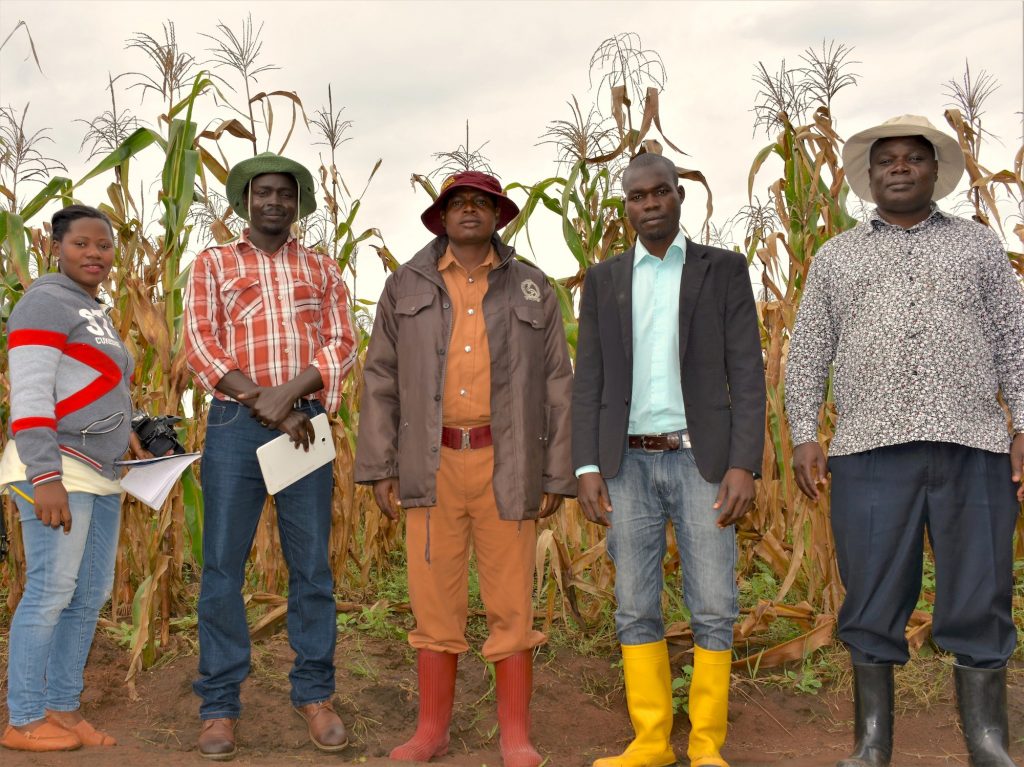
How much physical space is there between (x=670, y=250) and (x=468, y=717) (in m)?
2.15

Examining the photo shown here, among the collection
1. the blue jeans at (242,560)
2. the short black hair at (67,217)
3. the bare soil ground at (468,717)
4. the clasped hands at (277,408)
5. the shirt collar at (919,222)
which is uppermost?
the short black hair at (67,217)

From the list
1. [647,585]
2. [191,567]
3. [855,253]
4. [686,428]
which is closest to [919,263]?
[855,253]

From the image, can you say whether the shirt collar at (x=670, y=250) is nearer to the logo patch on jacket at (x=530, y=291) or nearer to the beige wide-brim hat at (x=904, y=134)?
the logo patch on jacket at (x=530, y=291)

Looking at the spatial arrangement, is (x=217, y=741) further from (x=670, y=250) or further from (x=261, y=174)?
A: (x=670, y=250)

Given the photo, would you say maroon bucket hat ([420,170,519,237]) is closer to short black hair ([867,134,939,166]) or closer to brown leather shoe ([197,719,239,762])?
short black hair ([867,134,939,166])

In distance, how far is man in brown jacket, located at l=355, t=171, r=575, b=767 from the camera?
339 centimetres

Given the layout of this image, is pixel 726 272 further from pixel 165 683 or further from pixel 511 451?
pixel 165 683

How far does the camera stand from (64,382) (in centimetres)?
354

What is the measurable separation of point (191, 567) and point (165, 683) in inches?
64.4

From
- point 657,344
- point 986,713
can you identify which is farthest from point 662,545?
point 986,713

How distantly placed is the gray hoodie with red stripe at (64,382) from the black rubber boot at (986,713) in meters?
3.08

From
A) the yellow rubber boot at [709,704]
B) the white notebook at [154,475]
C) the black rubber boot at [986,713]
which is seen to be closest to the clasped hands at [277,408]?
the white notebook at [154,475]

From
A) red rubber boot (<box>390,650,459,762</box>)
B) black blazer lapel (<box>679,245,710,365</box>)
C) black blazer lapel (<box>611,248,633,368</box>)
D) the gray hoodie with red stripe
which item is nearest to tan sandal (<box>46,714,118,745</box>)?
the gray hoodie with red stripe

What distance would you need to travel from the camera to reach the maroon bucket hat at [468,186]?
3414 mm
